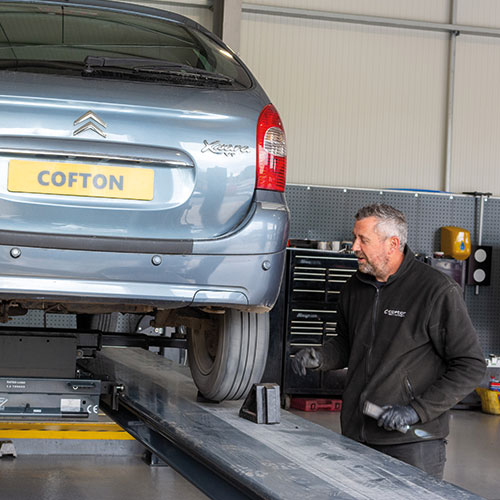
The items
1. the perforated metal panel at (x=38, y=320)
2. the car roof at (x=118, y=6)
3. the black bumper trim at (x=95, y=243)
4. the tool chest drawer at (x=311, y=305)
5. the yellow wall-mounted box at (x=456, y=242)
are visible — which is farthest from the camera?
the yellow wall-mounted box at (x=456, y=242)

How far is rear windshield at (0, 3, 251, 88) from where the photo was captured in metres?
2.13

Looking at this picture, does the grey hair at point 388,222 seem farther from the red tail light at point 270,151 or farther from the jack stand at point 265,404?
the jack stand at point 265,404

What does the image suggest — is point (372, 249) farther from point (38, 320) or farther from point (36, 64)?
point (38, 320)

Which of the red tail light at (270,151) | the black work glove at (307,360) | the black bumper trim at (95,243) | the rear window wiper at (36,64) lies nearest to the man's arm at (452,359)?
the black work glove at (307,360)

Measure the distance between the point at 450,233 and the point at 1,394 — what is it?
5761 mm

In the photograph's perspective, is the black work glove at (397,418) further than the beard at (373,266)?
No

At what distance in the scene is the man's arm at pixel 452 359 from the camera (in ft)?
7.65

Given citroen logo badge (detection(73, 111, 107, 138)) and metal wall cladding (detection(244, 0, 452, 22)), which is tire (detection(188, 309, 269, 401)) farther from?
metal wall cladding (detection(244, 0, 452, 22))

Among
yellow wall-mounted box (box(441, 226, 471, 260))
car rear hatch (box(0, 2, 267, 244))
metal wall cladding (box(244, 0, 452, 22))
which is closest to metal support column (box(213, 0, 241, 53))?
metal wall cladding (box(244, 0, 452, 22))

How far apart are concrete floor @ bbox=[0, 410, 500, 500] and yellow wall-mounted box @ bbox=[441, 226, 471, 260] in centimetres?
289

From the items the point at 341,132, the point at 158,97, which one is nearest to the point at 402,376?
the point at 158,97

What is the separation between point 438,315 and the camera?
2398 mm

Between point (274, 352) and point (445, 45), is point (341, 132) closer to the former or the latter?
point (445, 45)

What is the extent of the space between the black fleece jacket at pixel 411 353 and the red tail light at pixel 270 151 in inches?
23.5
